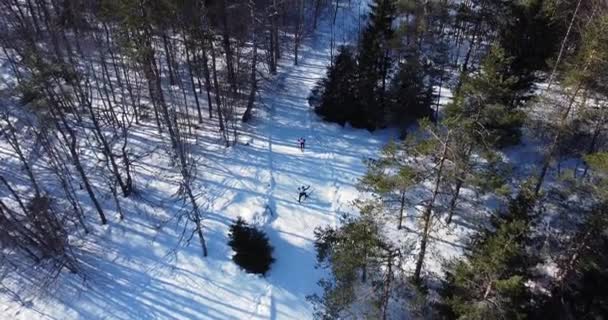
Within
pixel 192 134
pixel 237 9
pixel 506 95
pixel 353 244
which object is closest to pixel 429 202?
pixel 353 244

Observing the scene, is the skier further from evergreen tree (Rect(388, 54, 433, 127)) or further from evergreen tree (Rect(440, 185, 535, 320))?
evergreen tree (Rect(440, 185, 535, 320))

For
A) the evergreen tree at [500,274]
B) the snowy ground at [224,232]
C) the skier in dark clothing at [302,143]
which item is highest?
the evergreen tree at [500,274]

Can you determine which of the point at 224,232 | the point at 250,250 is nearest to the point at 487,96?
the point at 250,250

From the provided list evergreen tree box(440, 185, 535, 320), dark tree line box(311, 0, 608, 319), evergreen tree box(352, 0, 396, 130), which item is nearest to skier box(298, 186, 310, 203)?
dark tree line box(311, 0, 608, 319)

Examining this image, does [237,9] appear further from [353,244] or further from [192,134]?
[353,244]

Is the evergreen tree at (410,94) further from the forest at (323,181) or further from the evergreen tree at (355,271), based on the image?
the evergreen tree at (355,271)

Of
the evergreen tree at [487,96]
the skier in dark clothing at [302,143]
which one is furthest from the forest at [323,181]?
the skier in dark clothing at [302,143]
